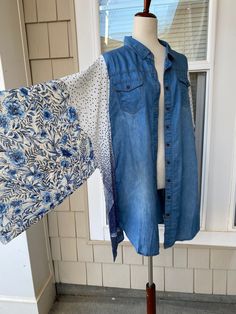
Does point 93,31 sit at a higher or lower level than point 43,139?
higher

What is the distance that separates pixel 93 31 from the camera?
140 centimetres

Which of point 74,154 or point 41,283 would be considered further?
point 41,283

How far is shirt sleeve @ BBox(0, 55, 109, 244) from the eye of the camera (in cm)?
77

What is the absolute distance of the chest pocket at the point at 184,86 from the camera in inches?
38.8

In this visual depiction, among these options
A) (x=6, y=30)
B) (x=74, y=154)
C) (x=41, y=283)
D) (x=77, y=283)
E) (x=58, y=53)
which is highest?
(x=6, y=30)

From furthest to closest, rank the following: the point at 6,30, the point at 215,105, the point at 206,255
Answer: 1. the point at 206,255
2. the point at 215,105
3. the point at 6,30

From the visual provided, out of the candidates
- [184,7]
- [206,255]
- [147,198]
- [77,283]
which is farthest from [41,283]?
[184,7]

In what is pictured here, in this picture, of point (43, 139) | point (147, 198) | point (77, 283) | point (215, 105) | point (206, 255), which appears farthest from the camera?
point (77, 283)

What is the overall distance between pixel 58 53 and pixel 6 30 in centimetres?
26

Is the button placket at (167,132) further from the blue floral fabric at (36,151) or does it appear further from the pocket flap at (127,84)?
the blue floral fabric at (36,151)

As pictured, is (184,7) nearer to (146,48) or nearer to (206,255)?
(146,48)

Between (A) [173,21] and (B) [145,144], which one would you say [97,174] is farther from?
Answer: (A) [173,21]

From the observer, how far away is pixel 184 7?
1.35 metres

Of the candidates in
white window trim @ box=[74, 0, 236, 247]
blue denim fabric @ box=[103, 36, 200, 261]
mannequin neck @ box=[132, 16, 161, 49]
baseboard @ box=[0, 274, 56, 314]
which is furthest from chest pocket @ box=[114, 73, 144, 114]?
baseboard @ box=[0, 274, 56, 314]
